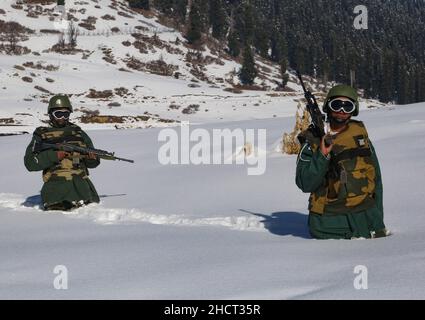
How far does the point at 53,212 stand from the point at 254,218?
272 centimetres

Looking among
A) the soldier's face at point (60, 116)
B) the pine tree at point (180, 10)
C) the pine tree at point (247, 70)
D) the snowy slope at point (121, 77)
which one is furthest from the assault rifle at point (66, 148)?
the pine tree at point (180, 10)

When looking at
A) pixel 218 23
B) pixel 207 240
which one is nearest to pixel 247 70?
pixel 218 23

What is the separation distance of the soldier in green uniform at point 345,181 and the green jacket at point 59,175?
3.86 metres

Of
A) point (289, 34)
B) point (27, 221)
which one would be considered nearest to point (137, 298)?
point (27, 221)

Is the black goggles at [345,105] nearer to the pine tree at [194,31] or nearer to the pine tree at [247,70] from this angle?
the pine tree at [247,70]

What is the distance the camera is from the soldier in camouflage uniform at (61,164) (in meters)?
7.44

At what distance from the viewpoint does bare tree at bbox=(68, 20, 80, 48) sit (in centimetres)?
5675

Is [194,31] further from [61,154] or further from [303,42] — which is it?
[61,154]

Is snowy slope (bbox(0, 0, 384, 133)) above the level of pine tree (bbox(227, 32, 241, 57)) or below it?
below

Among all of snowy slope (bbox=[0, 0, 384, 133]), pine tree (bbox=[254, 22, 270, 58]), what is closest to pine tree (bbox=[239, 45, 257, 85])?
snowy slope (bbox=[0, 0, 384, 133])

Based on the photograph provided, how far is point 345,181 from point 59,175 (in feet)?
14.2

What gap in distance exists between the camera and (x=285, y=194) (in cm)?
747

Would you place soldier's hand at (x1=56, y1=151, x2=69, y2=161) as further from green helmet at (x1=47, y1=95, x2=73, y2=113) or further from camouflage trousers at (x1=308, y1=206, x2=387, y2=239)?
camouflage trousers at (x1=308, y1=206, x2=387, y2=239)

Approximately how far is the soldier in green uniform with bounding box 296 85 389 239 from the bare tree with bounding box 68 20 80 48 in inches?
2166
